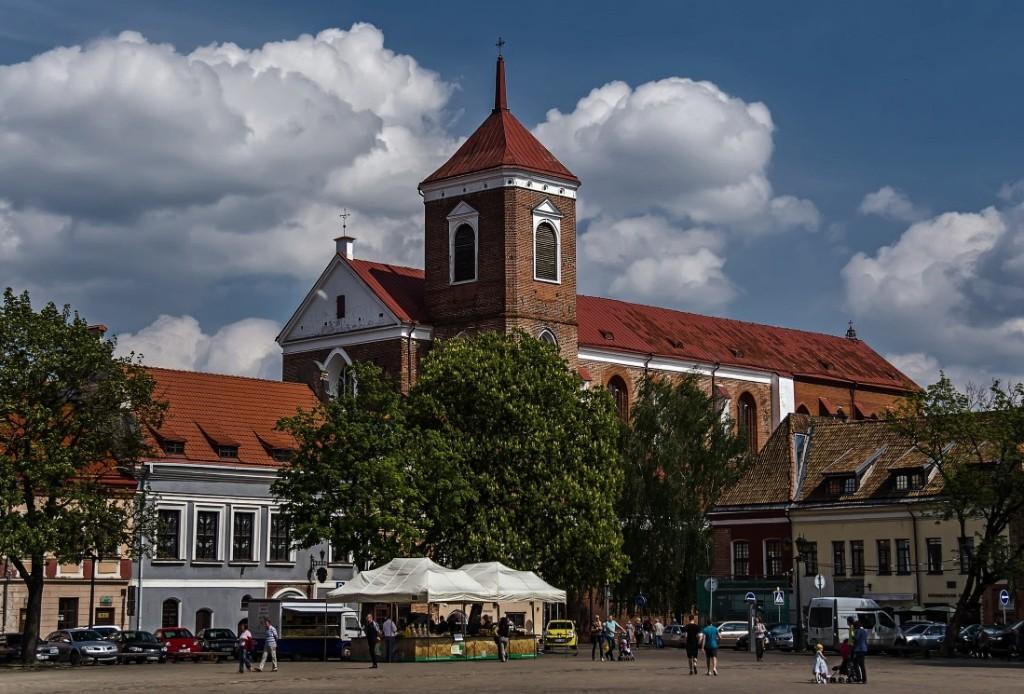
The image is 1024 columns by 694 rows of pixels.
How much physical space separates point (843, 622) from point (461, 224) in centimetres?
3662

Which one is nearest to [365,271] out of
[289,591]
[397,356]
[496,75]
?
[397,356]

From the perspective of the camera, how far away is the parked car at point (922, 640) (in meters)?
65.0

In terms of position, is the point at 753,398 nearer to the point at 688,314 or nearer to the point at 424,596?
the point at 688,314

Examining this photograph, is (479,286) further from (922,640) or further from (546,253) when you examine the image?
(922,640)

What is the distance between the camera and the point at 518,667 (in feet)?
172

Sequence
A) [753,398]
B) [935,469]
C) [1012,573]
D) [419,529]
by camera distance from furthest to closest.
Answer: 1. [753,398]
2. [935,469]
3. [419,529]
4. [1012,573]

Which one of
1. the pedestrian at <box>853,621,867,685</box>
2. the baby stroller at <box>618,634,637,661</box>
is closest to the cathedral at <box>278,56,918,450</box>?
the baby stroller at <box>618,634,637,661</box>

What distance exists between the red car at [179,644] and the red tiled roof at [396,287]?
1261 inches

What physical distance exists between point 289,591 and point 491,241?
80.0 ft

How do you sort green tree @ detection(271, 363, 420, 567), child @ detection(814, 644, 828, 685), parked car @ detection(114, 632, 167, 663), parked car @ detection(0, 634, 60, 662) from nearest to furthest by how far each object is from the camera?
child @ detection(814, 644, 828, 685), parked car @ detection(0, 634, 60, 662), parked car @ detection(114, 632, 167, 663), green tree @ detection(271, 363, 420, 567)

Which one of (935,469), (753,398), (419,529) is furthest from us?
(753,398)

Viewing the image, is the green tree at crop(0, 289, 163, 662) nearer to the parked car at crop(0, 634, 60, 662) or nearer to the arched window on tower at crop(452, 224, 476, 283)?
the parked car at crop(0, 634, 60, 662)

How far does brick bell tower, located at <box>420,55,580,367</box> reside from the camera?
92500 millimetres

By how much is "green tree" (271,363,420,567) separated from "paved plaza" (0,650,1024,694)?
5.85m
